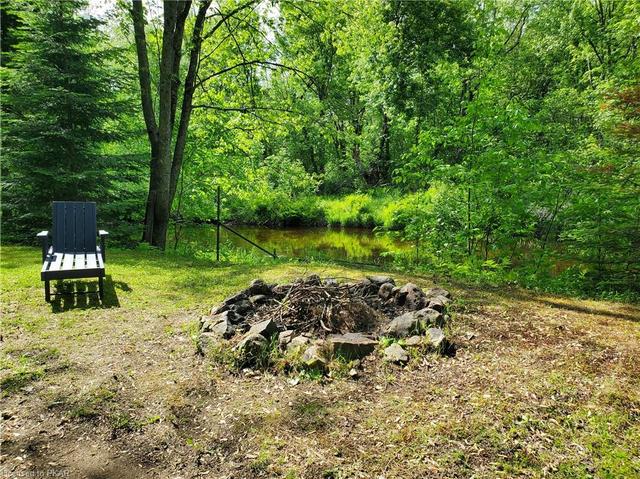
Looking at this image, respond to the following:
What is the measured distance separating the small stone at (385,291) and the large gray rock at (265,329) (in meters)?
1.44

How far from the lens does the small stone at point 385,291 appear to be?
443 centimetres

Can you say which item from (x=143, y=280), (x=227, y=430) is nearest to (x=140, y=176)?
(x=143, y=280)

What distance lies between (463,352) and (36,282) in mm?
5462

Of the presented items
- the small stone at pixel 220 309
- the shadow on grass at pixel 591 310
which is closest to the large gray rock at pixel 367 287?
the small stone at pixel 220 309

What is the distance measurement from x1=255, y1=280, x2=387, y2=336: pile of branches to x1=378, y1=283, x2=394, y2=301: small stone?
160 millimetres

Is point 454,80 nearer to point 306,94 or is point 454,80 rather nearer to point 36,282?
point 36,282

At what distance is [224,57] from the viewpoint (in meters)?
9.59

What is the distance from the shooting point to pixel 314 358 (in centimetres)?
313

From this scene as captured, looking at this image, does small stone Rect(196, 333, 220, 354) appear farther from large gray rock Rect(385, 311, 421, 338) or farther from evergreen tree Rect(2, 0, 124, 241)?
evergreen tree Rect(2, 0, 124, 241)

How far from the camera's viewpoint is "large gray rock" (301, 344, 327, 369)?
10.2 feet

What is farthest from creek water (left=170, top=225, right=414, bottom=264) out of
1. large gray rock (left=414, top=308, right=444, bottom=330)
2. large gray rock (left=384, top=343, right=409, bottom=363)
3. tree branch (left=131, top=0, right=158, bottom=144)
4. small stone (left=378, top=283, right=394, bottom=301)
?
large gray rock (left=384, top=343, right=409, bottom=363)

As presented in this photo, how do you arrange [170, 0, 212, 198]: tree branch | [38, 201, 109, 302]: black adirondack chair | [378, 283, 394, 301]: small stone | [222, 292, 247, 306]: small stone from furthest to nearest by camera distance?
[170, 0, 212, 198]: tree branch, [38, 201, 109, 302]: black adirondack chair, [378, 283, 394, 301]: small stone, [222, 292, 247, 306]: small stone

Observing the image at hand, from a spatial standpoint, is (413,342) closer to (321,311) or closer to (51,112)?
(321,311)

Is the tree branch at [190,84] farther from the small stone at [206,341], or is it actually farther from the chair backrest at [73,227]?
the small stone at [206,341]
